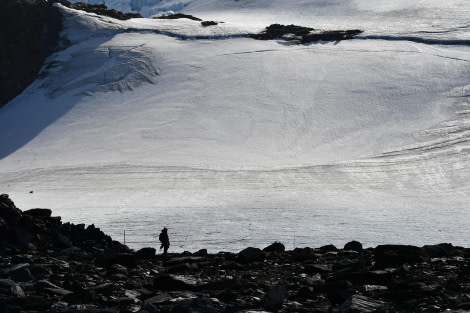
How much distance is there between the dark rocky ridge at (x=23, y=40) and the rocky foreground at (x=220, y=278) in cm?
4164

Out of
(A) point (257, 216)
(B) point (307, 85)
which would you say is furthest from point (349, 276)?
(B) point (307, 85)

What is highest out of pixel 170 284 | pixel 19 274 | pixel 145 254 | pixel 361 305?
pixel 361 305

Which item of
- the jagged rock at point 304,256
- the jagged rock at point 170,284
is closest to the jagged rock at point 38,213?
the jagged rock at point 304,256

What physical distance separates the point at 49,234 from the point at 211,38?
46.2 meters

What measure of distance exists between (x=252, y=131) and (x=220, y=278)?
34255 mm

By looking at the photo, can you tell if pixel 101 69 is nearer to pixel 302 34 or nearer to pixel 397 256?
pixel 302 34

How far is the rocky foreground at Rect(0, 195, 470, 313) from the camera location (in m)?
14.7

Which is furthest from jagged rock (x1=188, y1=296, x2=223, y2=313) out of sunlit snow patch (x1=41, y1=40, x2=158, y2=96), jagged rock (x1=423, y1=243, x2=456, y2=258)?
sunlit snow patch (x1=41, y1=40, x2=158, y2=96)

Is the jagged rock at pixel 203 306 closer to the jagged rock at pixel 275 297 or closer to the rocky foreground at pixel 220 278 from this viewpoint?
the rocky foreground at pixel 220 278

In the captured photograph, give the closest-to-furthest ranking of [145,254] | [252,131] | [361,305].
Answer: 1. [361,305]
2. [145,254]
3. [252,131]

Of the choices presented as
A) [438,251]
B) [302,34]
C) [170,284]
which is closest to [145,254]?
[170,284]

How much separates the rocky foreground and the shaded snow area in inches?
252

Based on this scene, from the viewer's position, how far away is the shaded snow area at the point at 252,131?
3372 cm

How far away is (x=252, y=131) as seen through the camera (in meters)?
52.1
